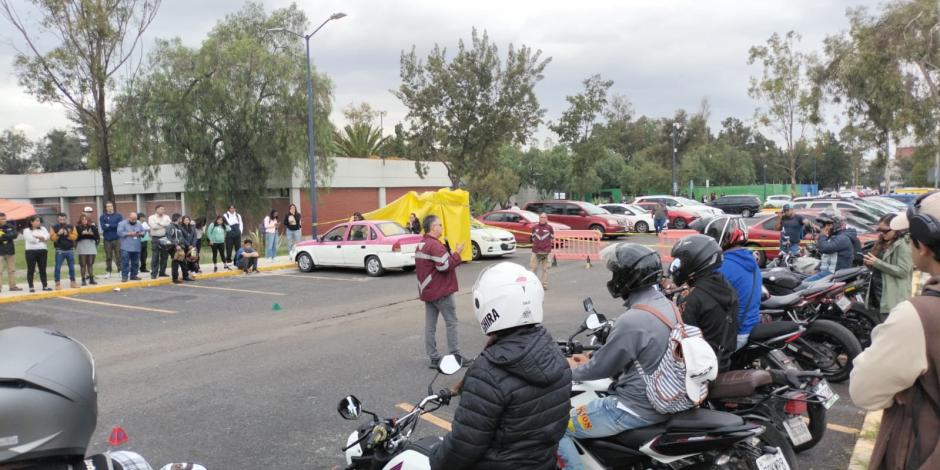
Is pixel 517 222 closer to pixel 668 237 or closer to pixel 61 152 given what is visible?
pixel 668 237

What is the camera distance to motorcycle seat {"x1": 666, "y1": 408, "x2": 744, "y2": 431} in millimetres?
3139

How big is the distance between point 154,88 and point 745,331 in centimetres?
2706

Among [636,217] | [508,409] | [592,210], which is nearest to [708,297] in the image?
[508,409]

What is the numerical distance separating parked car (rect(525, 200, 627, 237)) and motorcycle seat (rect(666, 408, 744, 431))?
2300 cm

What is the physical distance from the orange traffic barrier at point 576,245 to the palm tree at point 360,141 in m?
24.7

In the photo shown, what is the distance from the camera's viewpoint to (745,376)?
142 inches

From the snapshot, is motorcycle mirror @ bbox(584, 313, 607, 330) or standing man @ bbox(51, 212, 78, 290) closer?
motorcycle mirror @ bbox(584, 313, 607, 330)

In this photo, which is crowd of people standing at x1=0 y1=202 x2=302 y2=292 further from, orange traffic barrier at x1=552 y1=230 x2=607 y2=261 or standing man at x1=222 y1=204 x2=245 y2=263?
orange traffic barrier at x1=552 y1=230 x2=607 y2=261

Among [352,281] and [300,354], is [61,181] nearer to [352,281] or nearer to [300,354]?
[352,281]

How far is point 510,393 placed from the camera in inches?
101

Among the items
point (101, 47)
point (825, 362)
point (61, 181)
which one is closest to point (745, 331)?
point (825, 362)

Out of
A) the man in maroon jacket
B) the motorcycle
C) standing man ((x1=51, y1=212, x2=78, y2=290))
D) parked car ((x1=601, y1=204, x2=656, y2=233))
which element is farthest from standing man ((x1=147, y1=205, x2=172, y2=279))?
parked car ((x1=601, y1=204, x2=656, y2=233))

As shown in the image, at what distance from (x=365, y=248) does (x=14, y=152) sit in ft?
269

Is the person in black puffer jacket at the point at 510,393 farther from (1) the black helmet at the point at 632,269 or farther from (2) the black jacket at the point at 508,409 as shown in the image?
(1) the black helmet at the point at 632,269
